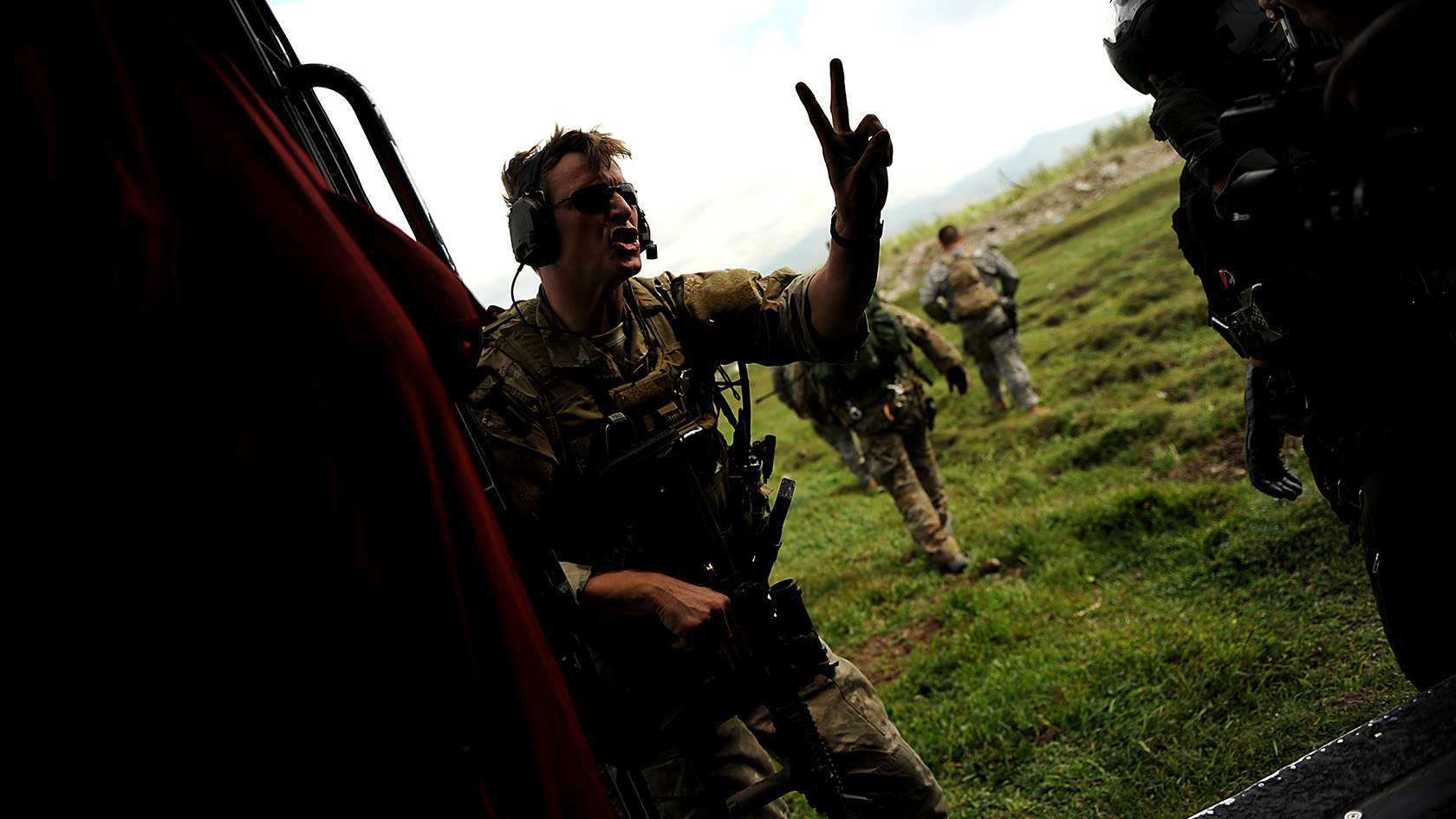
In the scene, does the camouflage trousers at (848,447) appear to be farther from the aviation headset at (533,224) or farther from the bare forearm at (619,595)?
the bare forearm at (619,595)

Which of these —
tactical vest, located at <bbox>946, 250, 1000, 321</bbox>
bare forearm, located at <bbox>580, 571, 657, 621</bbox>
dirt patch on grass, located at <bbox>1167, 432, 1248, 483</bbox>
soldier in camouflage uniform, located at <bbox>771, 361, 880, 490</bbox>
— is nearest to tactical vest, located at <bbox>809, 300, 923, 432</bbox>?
soldier in camouflage uniform, located at <bbox>771, 361, 880, 490</bbox>

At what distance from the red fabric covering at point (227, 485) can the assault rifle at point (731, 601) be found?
40.4 inches

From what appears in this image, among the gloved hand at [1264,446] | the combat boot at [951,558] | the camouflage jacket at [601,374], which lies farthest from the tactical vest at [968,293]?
the camouflage jacket at [601,374]

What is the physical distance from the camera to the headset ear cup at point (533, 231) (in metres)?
2.76

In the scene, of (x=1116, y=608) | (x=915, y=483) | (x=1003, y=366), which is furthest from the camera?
(x=1003, y=366)

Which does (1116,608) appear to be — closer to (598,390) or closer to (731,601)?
(731,601)

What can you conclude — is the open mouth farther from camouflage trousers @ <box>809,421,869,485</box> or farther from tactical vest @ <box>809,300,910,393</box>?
camouflage trousers @ <box>809,421,869,485</box>

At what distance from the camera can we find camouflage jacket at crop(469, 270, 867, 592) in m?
2.57

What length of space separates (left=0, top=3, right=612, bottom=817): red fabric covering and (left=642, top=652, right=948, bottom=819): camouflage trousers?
1243 mm

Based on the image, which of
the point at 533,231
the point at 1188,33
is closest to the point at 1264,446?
the point at 1188,33

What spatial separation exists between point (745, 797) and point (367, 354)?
65.8 inches

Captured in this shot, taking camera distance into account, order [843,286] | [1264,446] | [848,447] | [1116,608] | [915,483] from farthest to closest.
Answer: [848,447], [915,483], [1116,608], [1264,446], [843,286]

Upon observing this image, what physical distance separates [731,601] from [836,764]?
1.91 feet

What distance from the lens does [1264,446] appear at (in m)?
3.22
